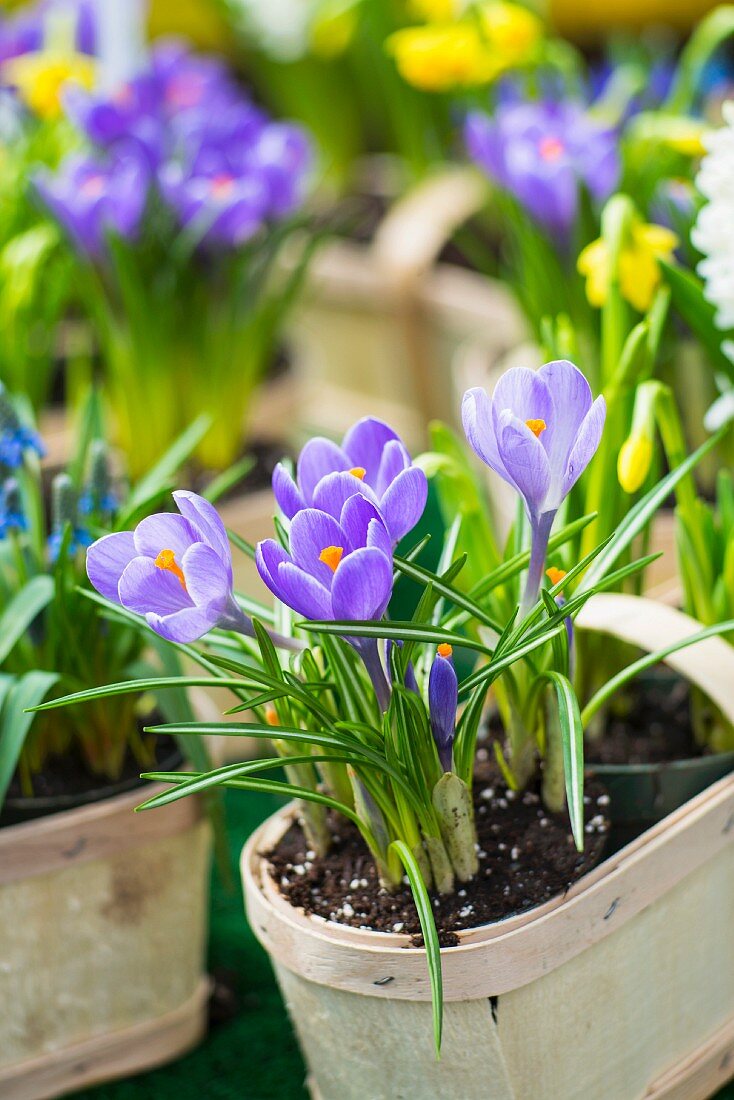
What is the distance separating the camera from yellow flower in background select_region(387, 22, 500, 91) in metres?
1.80

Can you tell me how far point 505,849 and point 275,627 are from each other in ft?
0.73

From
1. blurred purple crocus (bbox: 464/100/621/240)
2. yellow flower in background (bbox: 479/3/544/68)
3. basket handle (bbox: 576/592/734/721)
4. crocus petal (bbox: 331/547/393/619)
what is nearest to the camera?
crocus petal (bbox: 331/547/393/619)

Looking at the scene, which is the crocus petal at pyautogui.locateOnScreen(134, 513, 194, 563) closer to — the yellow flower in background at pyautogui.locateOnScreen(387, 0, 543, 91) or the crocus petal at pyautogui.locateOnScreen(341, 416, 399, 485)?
the crocus petal at pyautogui.locateOnScreen(341, 416, 399, 485)

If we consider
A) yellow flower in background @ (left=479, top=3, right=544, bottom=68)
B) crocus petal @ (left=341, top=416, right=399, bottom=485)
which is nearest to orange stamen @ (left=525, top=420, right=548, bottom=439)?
crocus petal @ (left=341, top=416, right=399, bottom=485)

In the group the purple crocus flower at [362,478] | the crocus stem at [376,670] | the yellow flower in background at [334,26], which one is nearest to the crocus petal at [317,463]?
the purple crocus flower at [362,478]

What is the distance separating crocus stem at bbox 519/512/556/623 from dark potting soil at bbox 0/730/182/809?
40cm

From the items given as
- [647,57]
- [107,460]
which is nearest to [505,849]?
[107,460]

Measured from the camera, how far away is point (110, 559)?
2.52 ft

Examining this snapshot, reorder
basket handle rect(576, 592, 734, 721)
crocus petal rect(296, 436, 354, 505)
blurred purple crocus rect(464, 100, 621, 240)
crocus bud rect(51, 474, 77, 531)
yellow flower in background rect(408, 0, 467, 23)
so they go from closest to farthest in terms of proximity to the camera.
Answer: crocus petal rect(296, 436, 354, 505) → basket handle rect(576, 592, 734, 721) → crocus bud rect(51, 474, 77, 531) → blurred purple crocus rect(464, 100, 621, 240) → yellow flower in background rect(408, 0, 467, 23)

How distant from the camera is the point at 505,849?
3.00 feet

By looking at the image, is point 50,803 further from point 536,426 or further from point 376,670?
point 536,426

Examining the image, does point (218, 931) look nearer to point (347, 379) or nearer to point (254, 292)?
point (254, 292)

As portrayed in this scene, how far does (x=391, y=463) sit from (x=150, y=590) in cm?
17

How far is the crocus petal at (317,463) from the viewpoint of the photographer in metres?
0.83
